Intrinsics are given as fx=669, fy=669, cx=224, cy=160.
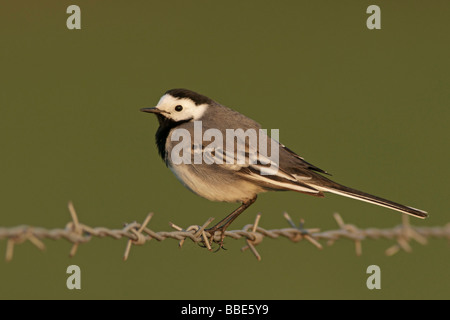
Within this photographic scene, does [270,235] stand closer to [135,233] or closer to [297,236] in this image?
[297,236]

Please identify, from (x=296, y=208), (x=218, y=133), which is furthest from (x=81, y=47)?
(x=218, y=133)

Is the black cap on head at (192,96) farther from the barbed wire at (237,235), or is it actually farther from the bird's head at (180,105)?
the barbed wire at (237,235)

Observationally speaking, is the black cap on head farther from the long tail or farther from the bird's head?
the long tail

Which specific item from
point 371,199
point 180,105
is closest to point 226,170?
point 180,105

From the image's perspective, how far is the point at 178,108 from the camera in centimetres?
602

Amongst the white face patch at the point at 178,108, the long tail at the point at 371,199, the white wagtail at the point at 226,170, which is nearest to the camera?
the long tail at the point at 371,199

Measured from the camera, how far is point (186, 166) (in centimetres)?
539

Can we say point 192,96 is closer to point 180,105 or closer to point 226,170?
point 180,105

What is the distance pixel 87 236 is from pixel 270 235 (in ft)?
4.09

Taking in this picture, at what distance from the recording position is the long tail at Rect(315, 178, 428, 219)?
193 inches

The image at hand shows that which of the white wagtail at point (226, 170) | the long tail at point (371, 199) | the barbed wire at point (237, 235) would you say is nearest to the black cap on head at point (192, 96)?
the white wagtail at point (226, 170)

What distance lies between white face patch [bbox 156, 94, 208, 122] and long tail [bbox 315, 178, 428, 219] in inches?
55.3

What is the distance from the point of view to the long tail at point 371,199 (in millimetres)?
4910

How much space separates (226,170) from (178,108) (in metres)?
0.99
